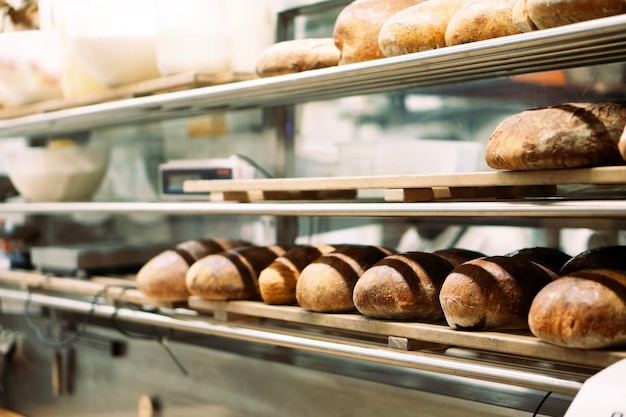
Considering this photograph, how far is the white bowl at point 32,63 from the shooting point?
2.58 m

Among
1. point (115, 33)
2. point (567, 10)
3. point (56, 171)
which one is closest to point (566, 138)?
point (567, 10)

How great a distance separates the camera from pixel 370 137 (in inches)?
87.9

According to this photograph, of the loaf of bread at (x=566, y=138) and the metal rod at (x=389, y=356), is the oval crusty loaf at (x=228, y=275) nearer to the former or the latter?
the metal rod at (x=389, y=356)

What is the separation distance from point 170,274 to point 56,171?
810 mm

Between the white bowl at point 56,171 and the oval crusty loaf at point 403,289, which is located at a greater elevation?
the white bowl at point 56,171

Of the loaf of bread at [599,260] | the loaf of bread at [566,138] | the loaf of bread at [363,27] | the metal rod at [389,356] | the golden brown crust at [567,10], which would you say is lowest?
the metal rod at [389,356]

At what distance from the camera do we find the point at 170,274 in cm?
210

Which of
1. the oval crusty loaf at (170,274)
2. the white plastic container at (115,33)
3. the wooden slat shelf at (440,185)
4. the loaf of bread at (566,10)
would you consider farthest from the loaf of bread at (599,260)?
the white plastic container at (115,33)

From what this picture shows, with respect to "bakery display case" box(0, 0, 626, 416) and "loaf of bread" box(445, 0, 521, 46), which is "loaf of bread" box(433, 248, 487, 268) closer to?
"bakery display case" box(0, 0, 626, 416)

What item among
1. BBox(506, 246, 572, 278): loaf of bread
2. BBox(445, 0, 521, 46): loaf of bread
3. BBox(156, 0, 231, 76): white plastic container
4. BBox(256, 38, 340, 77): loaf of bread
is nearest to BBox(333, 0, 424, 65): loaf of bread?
BBox(256, 38, 340, 77): loaf of bread

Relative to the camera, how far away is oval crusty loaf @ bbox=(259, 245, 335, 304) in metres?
1.85

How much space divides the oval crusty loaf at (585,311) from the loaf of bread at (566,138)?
0.63 ft

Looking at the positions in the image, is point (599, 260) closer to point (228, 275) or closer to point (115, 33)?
point (228, 275)

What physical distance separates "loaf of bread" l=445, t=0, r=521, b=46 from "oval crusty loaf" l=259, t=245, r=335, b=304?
0.66m
